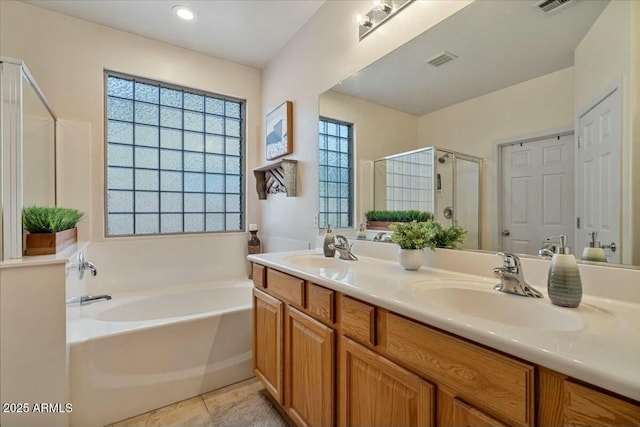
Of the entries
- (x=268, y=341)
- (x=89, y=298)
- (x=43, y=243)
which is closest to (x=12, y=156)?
(x=43, y=243)

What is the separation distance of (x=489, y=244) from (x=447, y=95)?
75cm

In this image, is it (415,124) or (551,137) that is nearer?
(551,137)

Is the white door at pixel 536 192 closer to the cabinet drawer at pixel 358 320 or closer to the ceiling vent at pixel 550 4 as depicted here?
the ceiling vent at pixel 550 4

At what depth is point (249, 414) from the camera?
1695mm

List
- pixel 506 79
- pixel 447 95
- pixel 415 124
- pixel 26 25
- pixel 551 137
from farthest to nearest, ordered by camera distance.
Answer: pixel 26 25 → pixel 415 124 → pixel 447 95 → pixel 506 79 → pixel 551 137

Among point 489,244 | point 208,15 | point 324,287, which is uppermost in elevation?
point 208,15

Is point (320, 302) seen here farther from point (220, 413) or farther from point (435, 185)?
point (220, 413)

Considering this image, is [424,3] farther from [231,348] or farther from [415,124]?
[231,348]

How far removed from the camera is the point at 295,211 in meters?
2.55

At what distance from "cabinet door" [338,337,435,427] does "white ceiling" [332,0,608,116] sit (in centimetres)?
120

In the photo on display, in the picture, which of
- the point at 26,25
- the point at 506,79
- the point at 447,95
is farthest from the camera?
the point at 26,25

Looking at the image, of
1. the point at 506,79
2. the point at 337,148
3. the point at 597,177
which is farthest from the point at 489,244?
the point at 337,148

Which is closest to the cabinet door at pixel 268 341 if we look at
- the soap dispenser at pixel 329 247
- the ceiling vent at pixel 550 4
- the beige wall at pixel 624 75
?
the soap dispenser at pixel 329 247

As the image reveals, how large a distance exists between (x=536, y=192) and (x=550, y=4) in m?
0.69
